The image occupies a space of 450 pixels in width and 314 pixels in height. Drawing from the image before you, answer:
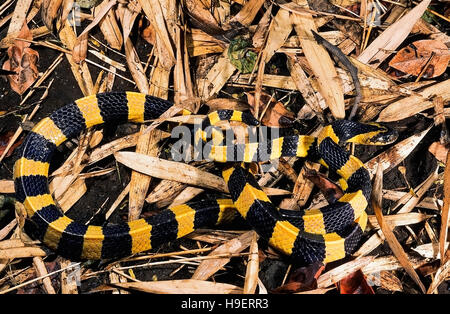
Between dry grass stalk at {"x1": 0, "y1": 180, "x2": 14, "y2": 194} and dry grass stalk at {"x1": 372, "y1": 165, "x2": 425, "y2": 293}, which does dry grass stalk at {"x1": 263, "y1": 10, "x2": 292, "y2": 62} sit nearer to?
dry grass stalk at {"x1": 372, "y1": 165, "x2": 425, "y2": 293}

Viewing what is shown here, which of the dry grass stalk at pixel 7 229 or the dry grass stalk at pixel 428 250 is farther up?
the dry grass stalk at pixel 7 229

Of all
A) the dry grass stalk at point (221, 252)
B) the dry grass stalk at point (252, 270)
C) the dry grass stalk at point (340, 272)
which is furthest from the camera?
the dry grass stalk at point (221, 252)

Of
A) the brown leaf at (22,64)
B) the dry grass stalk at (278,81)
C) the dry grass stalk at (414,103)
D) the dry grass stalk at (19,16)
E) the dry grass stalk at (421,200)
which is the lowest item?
the dry grass stalk at (421,200)

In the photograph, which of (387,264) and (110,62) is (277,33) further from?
(387,264)

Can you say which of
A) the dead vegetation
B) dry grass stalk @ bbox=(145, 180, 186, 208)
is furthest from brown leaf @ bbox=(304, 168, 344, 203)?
dry grass stalk @ bbox=(145, 180, 186, 208)

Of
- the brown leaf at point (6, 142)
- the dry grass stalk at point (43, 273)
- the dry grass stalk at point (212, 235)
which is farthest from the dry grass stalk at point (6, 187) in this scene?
the dry grass stalk at point (212, 235)

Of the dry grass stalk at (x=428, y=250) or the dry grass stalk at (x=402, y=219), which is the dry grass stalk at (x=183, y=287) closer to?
the dry grass stalk at (x=402, y=219)

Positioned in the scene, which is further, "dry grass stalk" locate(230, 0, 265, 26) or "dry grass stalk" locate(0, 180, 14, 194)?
"dry grass stalk" locate(230, 0, 265, 26)

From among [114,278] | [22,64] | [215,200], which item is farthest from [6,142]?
[215,200]
